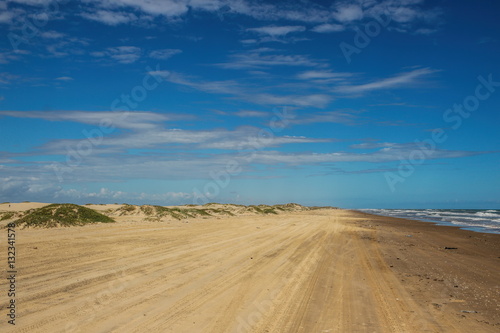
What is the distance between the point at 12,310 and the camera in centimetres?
668

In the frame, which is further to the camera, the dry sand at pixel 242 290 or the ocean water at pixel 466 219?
the ocean water at pixel 466 219

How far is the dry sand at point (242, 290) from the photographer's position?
6.50 metres

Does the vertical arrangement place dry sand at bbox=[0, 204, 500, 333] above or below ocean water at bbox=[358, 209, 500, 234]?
above

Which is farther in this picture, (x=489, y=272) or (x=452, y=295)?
(x=489, y=272)

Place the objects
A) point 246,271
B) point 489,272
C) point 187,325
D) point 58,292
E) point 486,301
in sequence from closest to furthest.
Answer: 1. point 187,325
2. point 58,292
3. point 486,301
4. point 246,271
5. point 489,272

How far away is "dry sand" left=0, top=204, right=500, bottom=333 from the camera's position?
6504 mm

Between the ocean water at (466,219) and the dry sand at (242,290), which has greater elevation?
the dry sand at (242,290)

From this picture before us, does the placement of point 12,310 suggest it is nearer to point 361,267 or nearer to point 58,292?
point 58,292

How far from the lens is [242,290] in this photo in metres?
8.72

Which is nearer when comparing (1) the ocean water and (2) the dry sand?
(2) the dry sand

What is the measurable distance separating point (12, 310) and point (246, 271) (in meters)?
6.27

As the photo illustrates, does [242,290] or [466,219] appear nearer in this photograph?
[242,290]

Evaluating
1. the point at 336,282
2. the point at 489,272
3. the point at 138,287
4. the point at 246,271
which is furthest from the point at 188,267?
the point at 489,272

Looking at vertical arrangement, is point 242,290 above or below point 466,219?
above
